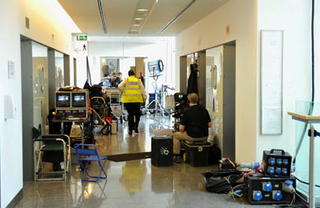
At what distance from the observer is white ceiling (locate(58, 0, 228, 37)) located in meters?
6.44

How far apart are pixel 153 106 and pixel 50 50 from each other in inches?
339

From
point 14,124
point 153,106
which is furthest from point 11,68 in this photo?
point 153,106

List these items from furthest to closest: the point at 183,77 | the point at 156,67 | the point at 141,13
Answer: the point at 156,67
the point at 183,77
the point at 141,13

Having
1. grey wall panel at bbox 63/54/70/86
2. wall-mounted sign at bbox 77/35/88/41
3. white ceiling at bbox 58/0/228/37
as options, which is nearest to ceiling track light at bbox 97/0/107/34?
white ceiling at bbox 58/0/228/37

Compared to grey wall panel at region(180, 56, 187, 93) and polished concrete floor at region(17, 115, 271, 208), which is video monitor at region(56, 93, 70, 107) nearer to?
polished concrete floor at region(17, 115, 271, 208)

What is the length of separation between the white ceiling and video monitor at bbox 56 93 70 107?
5.58ft

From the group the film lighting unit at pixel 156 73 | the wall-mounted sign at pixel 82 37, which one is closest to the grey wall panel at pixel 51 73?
the wall-mounted sign at pixel 82 37

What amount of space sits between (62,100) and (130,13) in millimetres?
2464

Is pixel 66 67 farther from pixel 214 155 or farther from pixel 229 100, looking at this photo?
pixel 214 155

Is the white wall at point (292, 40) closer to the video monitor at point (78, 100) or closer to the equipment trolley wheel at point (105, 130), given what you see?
the video monitor at point (78, 100)

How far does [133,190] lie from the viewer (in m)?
4.98

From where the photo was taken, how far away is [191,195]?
473 centimetres

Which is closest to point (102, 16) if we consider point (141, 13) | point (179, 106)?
point (141, 13)

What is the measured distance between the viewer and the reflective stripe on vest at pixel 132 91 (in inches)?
352
